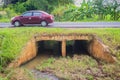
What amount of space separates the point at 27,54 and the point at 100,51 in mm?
6396

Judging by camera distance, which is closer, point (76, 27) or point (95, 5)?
point (76, 27)

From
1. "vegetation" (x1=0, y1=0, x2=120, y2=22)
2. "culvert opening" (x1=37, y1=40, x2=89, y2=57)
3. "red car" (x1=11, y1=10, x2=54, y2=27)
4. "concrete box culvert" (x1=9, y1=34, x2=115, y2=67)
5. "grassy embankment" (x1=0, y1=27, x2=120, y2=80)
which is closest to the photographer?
"grassy embankment" (x1=0, y1=27, x2=120, y2=80)

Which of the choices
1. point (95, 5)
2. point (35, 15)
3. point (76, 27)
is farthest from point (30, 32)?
point (95, 5)

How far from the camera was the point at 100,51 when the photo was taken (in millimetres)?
27297

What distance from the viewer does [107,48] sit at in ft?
87.7

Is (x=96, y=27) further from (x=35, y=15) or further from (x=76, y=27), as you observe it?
(x=35, y=15)

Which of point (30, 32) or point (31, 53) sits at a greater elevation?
point (30, 32)

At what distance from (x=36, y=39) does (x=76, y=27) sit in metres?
4.21

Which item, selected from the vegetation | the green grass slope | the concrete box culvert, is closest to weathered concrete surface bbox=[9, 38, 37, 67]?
the concrete box culvert

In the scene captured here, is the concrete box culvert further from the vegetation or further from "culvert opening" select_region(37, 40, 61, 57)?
the vegetation

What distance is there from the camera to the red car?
103 feet

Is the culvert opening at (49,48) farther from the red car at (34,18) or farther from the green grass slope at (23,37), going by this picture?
the green grass slope at (23,37)

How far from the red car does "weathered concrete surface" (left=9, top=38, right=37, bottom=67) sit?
2.91 m

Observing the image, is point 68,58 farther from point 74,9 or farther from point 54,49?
point 74,9
